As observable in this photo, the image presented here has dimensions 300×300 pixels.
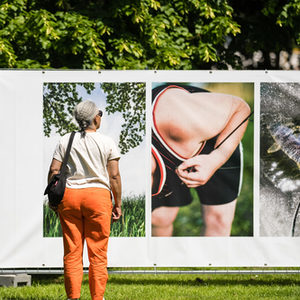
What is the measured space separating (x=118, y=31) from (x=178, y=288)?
4.25 m

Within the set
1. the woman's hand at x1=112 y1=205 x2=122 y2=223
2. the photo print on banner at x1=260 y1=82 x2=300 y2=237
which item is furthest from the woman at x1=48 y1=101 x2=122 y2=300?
the photo print on banner at x1=260 y1=82 x2=300 y2=237

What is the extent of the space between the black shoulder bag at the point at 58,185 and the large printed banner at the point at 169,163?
1808 millimetres

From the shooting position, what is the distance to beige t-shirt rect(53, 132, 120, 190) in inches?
222

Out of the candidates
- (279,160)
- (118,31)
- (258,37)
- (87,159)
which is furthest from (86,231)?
(258,37)

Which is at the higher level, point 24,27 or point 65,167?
point 24,27

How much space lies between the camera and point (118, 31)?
9859mm

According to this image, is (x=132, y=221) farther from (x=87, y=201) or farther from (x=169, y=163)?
(x=87, y=201)

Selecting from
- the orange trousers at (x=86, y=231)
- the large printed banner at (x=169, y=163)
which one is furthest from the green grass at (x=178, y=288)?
the orange trousers at (x=86, y=231)

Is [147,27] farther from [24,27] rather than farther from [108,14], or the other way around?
[24,27]

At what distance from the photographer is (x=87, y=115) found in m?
5.72

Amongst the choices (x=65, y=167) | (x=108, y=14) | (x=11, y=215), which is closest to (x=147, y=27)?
(x=108, y=14)

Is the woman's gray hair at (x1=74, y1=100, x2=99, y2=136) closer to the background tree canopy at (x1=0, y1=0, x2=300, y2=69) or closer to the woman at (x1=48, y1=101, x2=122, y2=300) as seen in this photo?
the woman at (x1=48, y1=101, x2=122, y2=300)

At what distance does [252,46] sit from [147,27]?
7.63ft

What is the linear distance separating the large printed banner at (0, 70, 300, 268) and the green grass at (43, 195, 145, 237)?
0.04 ft
